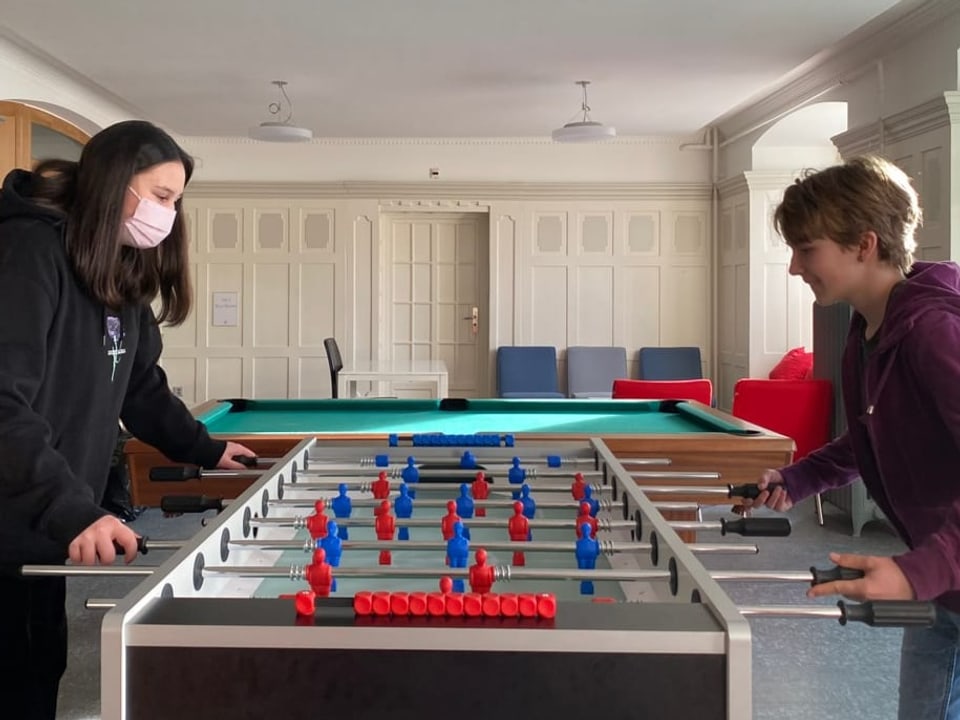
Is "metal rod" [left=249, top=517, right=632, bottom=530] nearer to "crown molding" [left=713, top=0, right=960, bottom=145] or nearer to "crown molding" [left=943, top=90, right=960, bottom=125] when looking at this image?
"crown molding" [left=943, top=90, right=960, bottom=125]

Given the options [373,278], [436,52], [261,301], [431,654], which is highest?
[436,52]

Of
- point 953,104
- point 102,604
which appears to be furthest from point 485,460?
point 953,104

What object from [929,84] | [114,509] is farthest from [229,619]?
[929,84]

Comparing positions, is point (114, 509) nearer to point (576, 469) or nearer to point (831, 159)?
point (576, 469)

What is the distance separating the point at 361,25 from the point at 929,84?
308 centimetres

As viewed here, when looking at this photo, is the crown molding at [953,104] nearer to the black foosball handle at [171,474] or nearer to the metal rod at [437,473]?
the metal rod at [437,473]

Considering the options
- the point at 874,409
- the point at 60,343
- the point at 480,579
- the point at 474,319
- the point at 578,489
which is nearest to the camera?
the point at 480,579

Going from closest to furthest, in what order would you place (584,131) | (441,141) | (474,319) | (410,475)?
(410,475)
(584,131)
(441,141)
(474,319)

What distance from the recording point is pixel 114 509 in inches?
187

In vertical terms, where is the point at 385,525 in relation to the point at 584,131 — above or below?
below

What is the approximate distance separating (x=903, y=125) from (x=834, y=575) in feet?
14.7

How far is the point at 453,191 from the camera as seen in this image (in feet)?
26.8

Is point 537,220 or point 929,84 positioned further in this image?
point 537,220

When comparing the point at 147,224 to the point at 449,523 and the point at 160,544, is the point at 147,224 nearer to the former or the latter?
the point at 160,544
